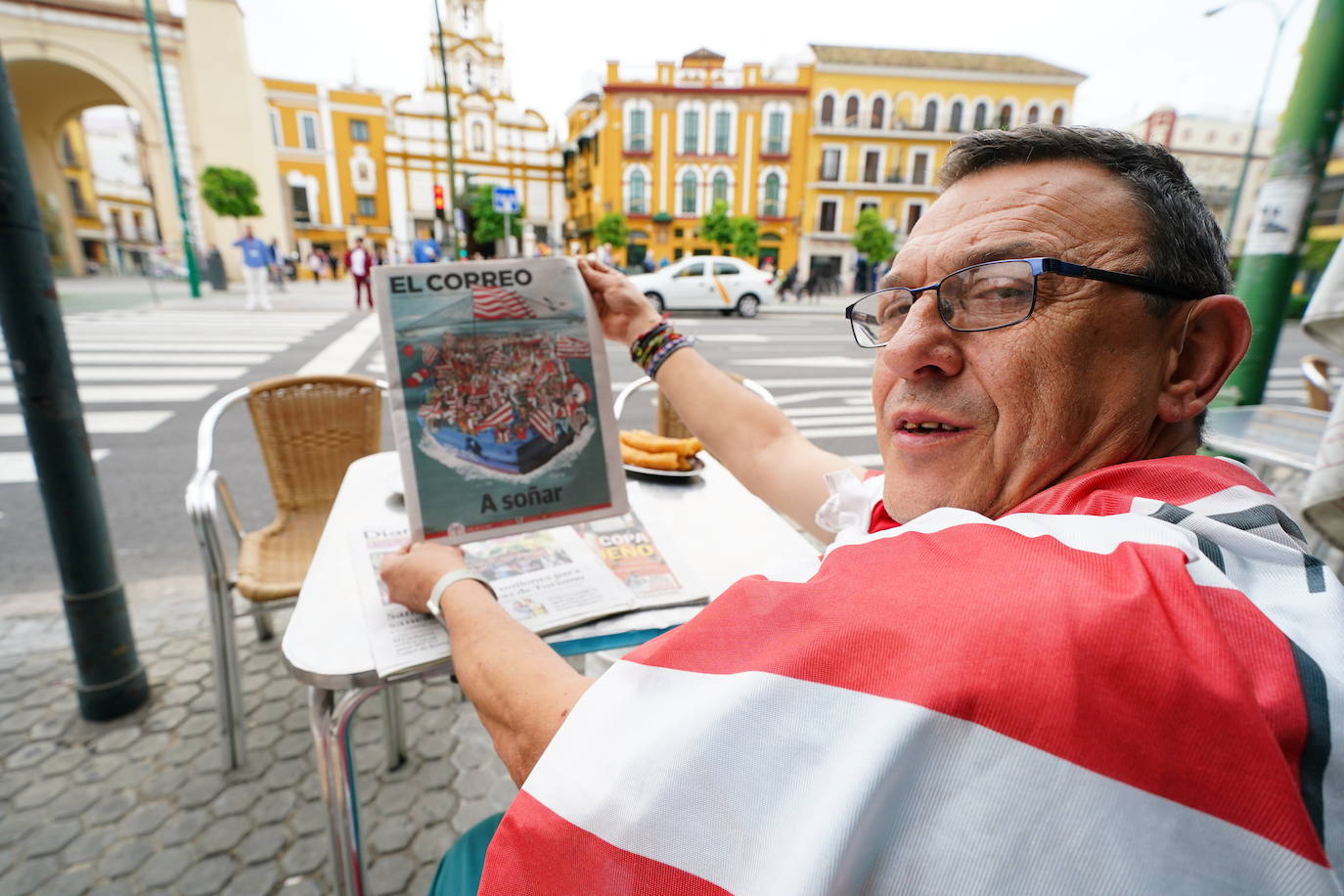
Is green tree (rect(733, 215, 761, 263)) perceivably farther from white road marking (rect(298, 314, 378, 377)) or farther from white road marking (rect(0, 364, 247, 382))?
white road marking (rect(0, 364, 247, 382))

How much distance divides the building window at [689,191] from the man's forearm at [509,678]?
37.7 metres

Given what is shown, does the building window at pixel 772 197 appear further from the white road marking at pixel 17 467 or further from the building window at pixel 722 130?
the white road marking at pixel 17 467

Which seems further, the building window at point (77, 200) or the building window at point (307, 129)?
the building window at point (77, 200)

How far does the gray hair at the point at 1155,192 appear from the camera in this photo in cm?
84

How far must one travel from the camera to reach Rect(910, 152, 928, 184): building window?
1350 inches

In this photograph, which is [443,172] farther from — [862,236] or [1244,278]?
[1244,278]

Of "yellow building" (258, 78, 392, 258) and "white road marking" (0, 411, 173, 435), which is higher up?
"yellow building" (258, 78, 392, 258)

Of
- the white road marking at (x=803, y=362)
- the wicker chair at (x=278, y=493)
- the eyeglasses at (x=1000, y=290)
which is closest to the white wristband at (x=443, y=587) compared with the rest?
the eyeglasses at (x=1000, y=290)

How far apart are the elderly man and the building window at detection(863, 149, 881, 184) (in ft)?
125

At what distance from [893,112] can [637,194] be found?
1380 cm

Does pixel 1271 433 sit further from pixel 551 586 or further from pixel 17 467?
pixel 17 467

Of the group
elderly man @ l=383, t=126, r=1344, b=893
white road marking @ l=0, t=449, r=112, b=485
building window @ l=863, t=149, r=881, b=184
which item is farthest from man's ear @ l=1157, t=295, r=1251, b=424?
building window @ l=863, t=149, r=881, b=184

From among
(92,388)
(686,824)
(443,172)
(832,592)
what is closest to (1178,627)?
(832,592)

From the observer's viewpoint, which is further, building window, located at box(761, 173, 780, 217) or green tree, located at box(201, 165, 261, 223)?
building window, located at box(761, 173, 780, 217)
